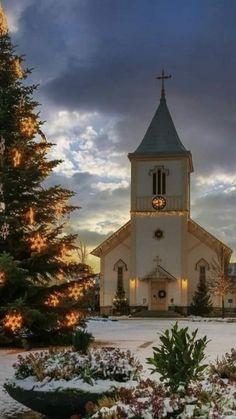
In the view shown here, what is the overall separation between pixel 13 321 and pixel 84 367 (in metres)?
8.53

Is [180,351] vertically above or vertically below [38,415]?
above

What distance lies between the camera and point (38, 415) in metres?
8.52

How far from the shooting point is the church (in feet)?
163

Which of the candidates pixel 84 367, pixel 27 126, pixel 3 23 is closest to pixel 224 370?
pixel 84 367

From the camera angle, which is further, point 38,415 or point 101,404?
point 38,415

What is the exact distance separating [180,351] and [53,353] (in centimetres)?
236

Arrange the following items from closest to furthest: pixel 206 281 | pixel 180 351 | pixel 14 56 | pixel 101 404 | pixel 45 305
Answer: pixel 101 404, pixel 180 351, pixel 45 305, pixel 14 56, pixel 206 281

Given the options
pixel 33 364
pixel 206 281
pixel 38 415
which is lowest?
pixel 38 415

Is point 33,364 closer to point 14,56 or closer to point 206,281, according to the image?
point 14,56

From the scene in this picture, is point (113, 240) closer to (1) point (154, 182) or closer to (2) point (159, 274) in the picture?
(2) point (159, 274)

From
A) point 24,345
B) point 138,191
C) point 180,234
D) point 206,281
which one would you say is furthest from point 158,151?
point 24,345

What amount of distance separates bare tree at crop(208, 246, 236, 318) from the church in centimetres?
29

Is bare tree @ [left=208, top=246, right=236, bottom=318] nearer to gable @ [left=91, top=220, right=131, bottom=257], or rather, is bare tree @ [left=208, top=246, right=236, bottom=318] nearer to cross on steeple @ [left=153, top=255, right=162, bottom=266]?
cross on steeple @ [left=153, top=255, right=162, bottom=266]

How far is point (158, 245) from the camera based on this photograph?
50.8m
